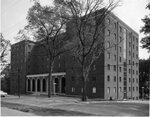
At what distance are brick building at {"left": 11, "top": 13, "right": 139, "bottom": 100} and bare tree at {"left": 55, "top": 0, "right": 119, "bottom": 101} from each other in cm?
926

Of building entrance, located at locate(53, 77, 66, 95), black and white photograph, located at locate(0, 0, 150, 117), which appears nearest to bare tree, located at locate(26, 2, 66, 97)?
black and white photograph, located at locate(0, 0, 150, 117)

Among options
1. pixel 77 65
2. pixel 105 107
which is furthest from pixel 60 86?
pixel 105 107

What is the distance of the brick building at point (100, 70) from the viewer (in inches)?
1887

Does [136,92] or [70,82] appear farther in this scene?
[136,92]

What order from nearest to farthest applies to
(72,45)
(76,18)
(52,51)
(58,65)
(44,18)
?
(76,18) → (72,45) → (44,18) → (52,51) → (58,65)

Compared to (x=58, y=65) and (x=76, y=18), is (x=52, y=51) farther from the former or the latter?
(x=58, y=65)

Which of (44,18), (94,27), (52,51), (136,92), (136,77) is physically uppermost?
(44,18)

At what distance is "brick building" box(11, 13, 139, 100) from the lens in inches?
1887

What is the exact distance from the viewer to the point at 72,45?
30.5 meters

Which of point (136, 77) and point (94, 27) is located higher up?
point (94, 27)

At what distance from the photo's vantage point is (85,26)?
1125 inches

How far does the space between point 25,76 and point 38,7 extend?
40737 millimetres

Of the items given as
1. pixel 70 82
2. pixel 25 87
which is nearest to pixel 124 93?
pixel 70 82

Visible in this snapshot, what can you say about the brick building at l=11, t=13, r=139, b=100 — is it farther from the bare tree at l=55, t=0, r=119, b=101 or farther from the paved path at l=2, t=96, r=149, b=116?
the paved path at l=2, t=96, r=149, b=116
